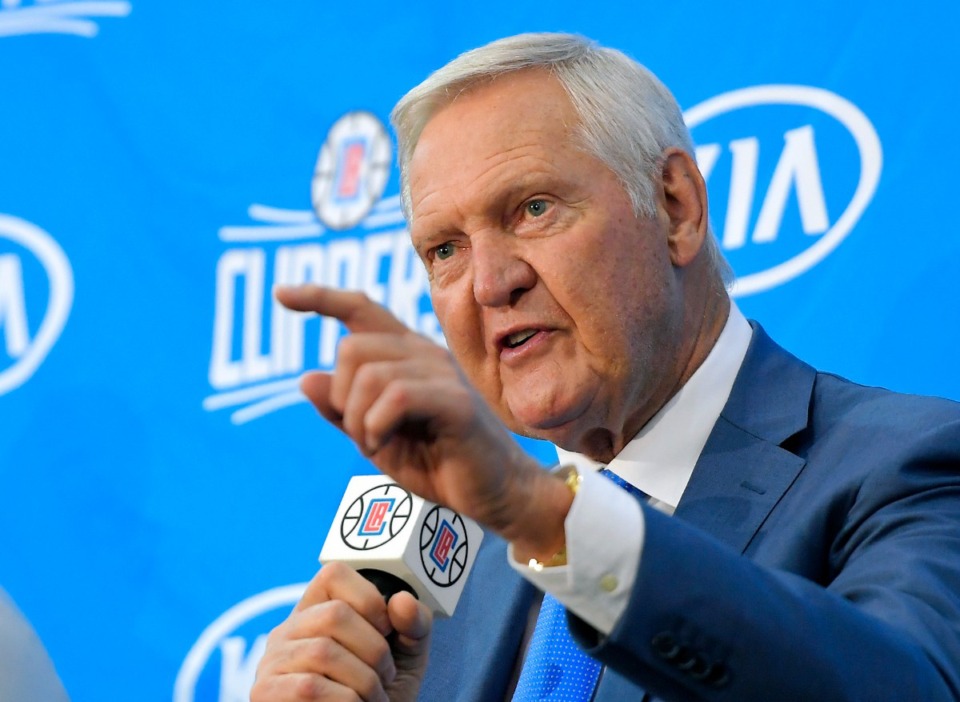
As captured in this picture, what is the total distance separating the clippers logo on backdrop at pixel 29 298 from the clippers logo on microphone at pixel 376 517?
74.3 inches

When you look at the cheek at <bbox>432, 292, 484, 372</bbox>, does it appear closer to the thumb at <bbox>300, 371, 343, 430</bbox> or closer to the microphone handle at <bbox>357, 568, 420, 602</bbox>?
the microphone handle at <bbox>357, 568, 420, 602</bbox>

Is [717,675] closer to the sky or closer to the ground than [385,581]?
closer to the ground

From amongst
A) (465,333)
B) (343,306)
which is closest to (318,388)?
(343,306)

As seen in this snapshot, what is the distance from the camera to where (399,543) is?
62.4 inches

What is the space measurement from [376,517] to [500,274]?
46 cm

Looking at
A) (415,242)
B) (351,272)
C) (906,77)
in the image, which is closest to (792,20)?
(906,77)

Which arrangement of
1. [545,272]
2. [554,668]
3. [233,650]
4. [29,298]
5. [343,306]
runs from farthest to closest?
[29,298] → [233,650] → [545,272] → [554,668] → [343,306]

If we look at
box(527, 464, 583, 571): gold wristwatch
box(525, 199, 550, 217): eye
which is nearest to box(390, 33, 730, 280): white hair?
box(525, 199, 550, 217): eye

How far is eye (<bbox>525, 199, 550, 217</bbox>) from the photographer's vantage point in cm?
197

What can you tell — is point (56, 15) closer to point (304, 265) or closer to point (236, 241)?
point (236, 241)

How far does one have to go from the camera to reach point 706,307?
2.10 meters

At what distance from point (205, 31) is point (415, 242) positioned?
1.47 metres

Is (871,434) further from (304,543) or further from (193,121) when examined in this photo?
(193,121)

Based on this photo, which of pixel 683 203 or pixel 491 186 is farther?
pixel 683 203
